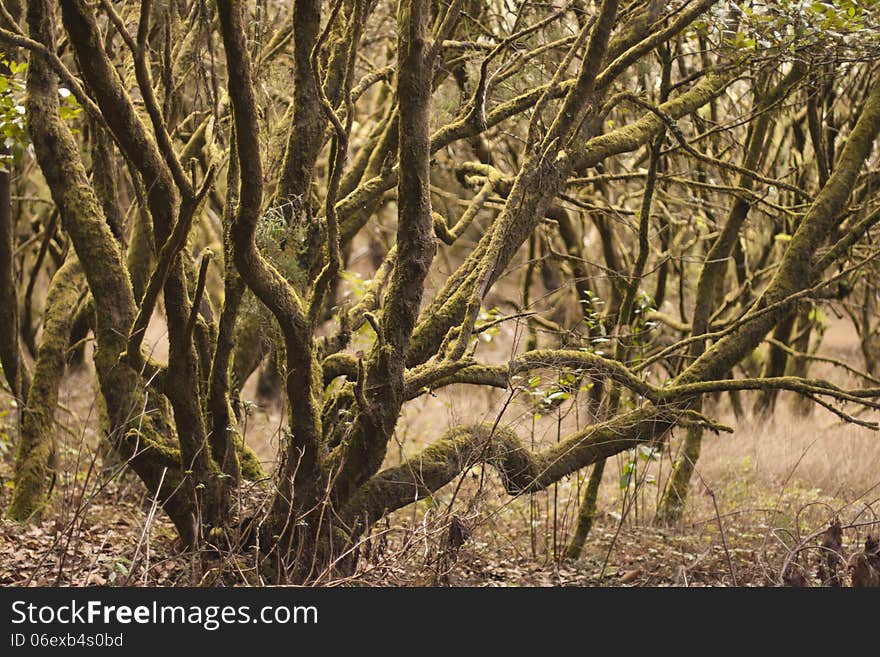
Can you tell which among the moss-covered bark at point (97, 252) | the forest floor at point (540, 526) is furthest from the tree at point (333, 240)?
the forest floor at point (540, 526)

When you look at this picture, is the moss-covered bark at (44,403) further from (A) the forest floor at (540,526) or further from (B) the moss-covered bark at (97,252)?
(B) the moss-covered bark at (97,252)

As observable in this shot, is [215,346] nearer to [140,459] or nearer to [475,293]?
[140,459]

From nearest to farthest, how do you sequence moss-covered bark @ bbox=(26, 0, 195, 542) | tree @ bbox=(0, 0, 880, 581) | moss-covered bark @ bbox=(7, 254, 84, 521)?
tree @ bbox=(0, 0, 880, 581), moss-covered bark @ bbox=(26, 0, 195, 542), moss-covered bark @ bbox=(7, 254, 84, 521)

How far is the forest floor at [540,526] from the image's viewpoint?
4.68 meters

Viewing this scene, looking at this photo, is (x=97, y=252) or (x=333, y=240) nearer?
(x=333, y=240)

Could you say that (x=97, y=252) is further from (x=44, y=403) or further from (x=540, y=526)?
(x=540, y=526)

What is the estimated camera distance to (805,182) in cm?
962

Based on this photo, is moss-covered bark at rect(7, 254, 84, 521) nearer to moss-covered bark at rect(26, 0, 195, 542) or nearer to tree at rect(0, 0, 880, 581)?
tree at rect(0, 0, 880, 581)

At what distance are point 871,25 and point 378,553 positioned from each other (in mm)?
4037

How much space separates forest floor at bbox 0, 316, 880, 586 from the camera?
468cm

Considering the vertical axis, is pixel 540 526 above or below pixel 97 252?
below

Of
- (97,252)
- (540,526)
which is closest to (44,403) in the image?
(97,252)

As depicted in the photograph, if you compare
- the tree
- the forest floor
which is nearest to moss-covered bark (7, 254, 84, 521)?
the tree

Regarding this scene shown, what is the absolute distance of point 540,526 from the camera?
7301 millimetres
